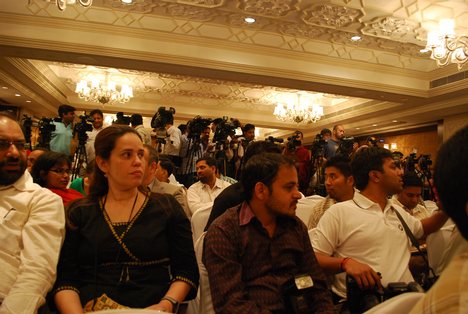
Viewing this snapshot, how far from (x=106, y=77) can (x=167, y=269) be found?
8400mm

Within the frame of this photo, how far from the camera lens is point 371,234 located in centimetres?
178

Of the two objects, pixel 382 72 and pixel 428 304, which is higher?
pixel 382 72

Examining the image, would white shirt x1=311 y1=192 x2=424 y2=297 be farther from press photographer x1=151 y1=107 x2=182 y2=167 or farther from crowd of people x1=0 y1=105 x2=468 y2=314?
press photographer x1=151 y1=107 x2=182 y2=167

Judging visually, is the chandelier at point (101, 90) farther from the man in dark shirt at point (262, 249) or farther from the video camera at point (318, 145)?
the man in dark shirt at point (262, 249)

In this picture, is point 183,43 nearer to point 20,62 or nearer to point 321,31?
point 321,31

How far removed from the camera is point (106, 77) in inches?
358

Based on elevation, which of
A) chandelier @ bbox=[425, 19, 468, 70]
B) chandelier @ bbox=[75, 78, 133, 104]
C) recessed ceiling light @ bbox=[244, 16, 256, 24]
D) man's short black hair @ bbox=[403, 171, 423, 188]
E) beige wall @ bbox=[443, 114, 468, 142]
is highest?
recessed ceiling light @ bbox=[244, 16, 256, 24]

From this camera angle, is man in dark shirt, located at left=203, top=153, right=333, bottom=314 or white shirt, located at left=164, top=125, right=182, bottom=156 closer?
man in dark shirt, located at left=203, top=153, right=333, bottom=314

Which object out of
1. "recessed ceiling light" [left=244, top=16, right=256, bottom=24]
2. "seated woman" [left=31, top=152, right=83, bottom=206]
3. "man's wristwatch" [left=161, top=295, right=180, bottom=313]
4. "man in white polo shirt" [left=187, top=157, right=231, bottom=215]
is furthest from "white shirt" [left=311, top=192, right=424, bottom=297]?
"recessed ceiling light" [left=244, top=16, right=256, bottom=24]

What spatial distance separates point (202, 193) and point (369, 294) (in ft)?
7.70

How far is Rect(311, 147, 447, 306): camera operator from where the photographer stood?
5.72 feet

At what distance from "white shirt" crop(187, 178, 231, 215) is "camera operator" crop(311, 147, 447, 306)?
177cm

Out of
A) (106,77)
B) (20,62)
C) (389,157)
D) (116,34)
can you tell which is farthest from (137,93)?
(389,157)

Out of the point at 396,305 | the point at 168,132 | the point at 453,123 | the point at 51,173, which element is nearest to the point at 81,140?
the point at 168,132
